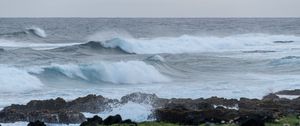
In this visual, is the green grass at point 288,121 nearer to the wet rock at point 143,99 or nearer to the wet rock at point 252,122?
the wet rock at point 252,122

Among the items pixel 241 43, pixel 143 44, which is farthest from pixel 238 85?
pixel 241 43

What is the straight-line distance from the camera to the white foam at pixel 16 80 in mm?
22297

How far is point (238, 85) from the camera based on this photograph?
22312 millimetres

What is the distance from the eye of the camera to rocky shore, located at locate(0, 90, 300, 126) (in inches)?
507

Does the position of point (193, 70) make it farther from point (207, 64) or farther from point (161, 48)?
point (161, 48)

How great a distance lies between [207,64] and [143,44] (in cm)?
1701

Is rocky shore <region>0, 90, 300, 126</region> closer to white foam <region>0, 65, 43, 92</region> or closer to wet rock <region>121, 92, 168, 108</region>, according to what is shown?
wet rock <region>121, 92, 168, 108</region>

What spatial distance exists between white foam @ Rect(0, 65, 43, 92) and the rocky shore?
630cm

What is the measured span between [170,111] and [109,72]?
1474 cm

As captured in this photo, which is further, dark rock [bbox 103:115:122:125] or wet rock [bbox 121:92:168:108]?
wet rock [bbox 121:92:168:108]

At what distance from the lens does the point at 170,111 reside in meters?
13.5

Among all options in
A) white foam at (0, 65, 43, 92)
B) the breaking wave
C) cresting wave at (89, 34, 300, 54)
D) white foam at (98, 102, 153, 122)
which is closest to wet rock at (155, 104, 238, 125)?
white foam at (98, 102, 153, 122)

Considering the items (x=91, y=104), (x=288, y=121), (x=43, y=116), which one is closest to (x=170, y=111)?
(x=288, y=121)

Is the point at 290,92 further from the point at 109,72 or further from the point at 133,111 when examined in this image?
the point at 109,72
